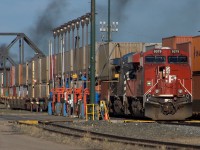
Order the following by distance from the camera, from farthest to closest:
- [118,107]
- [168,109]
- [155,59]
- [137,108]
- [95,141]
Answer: [118,107], [137,108], [155,59], [168,109], [95,141]

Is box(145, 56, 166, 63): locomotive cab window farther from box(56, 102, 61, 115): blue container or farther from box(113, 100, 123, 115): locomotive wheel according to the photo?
box(56, 102, 61, 115): blue container

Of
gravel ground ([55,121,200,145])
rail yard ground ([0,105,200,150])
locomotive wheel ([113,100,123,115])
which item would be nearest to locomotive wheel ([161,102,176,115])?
rail yard ground ([0,105,200,150])

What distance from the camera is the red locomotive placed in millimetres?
31312

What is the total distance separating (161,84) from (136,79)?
173 centimetres

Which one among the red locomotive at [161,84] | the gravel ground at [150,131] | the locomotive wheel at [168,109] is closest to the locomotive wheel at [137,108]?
the red locomotive at [161,84]

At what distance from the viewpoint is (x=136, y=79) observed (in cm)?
3325

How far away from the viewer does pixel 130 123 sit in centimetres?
2909

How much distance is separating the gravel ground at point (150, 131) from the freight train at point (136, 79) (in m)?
3.57

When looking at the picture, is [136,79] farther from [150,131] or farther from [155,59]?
[150,131]

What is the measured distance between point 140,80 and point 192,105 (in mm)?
3106

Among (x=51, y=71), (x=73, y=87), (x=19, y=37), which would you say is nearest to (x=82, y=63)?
(x=73, y=87)

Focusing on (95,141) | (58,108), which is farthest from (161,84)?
(58,108)

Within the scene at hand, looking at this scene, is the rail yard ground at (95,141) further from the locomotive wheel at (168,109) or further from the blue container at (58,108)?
the blue container at (58,108)

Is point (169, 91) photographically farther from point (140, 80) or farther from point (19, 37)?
point (19, 37)
